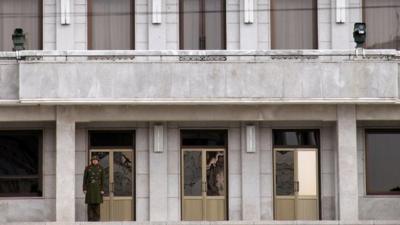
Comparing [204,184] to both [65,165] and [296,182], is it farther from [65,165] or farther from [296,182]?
[65,165]

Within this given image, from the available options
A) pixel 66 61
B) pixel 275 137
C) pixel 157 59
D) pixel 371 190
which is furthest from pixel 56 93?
pixel 371 190

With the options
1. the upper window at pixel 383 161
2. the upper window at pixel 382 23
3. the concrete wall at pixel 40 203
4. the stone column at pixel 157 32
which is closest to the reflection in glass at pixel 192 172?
the stone column at pixel 157 32

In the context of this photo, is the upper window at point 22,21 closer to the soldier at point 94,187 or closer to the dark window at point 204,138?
the soldier at point 94,187

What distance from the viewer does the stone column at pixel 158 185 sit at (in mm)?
29094

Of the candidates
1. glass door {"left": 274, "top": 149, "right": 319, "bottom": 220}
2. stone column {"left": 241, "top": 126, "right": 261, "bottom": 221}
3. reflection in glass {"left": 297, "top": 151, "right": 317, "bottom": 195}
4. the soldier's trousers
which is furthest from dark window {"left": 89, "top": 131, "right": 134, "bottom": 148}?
reflection in glass {"left": 297, "top": 151, "right": 317, "bottom": 195}

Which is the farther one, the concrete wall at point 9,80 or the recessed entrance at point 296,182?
the recessed entrance at point 296,182

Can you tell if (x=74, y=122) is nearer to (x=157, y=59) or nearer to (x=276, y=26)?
(x=157, y=59)

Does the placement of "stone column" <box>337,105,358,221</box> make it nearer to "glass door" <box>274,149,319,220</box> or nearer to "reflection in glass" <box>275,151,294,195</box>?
"glass door" <box>274,149,319,220</box>

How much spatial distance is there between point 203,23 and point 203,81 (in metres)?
3.09

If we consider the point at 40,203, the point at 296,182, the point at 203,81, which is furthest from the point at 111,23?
the point at 296,182

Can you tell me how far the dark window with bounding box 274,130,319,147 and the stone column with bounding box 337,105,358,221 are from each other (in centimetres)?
152

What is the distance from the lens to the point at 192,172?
29.8 m

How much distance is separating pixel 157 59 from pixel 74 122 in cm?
322

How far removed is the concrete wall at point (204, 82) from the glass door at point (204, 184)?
2.68 metres
